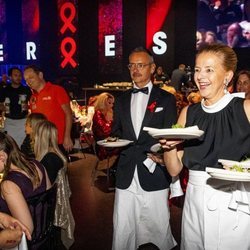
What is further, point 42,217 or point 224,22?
point 224,22

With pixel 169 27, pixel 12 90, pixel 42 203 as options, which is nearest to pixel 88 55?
pixel 169 27

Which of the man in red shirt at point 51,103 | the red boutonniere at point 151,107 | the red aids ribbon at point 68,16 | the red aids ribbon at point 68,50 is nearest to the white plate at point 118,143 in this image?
the red boutonniere at point 151,107

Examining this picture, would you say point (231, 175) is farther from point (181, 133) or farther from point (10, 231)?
point (10, 231)

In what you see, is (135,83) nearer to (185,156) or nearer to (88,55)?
(185,156)

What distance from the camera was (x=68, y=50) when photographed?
15.6 meters

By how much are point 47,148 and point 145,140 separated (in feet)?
3.21

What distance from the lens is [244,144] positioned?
6.21 feet

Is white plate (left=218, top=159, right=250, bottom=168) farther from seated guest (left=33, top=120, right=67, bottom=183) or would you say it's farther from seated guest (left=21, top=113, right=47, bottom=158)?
seated guest (left=21, top=113, right=47, bottom=158)

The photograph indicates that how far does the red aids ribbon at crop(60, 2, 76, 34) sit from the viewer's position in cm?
1521

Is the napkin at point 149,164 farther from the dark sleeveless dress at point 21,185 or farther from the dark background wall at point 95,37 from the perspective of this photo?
the dark background wall at point 95,37

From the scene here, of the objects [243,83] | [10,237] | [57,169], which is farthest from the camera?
[243,83]

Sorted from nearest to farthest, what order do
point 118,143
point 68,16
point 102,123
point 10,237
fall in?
point 10,237 < point 118,143 < point 102,123 < point 68,16

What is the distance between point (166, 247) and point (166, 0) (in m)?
11.7


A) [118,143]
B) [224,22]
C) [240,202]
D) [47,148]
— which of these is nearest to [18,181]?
[118,143]
